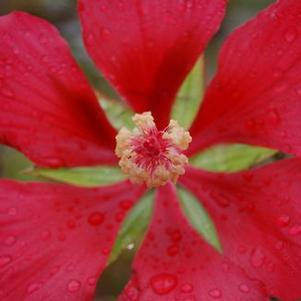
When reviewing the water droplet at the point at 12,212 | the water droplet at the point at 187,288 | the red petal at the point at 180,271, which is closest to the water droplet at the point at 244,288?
the red petal at the point at 180,271

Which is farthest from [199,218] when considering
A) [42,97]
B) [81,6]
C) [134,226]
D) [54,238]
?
[81,6]

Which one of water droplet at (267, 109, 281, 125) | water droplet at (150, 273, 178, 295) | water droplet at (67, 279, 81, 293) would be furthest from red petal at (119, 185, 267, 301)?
water droplet at (267, 109, 281, 125)

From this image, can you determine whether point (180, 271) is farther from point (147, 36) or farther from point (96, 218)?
point (147, 36)

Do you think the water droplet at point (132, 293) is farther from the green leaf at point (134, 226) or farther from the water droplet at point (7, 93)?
the water droplet at point (7, 93)

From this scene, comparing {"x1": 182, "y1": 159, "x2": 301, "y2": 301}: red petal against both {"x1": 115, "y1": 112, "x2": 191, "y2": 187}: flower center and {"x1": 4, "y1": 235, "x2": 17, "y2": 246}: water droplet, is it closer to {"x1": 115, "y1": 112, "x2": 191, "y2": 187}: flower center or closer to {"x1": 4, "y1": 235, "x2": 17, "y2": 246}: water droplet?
{"x1": 115, "y1": 112, "x2": 191, "y2": 187}: flower center

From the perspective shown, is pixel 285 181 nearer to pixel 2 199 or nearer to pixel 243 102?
pixel 243 102
